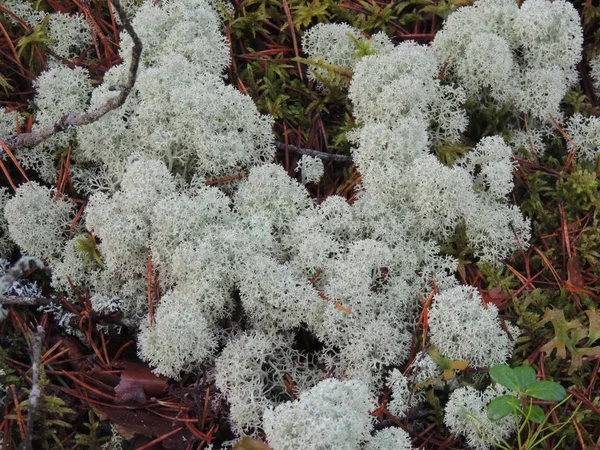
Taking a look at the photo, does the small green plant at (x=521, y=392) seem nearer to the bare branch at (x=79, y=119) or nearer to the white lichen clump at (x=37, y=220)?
the bare branch at (x=79, y=119)

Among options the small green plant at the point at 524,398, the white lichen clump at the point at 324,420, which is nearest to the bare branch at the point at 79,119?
the white lichen clump at the point at 324,420

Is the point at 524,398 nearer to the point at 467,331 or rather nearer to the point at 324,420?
the point at 467,331

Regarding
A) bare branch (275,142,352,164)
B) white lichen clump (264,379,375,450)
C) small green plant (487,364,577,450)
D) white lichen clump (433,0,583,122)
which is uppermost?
Result: white lichen clump (433,0,583,122)

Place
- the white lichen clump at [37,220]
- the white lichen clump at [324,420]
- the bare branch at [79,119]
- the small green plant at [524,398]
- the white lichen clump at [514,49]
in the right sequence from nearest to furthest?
the white lichen clump at [324,420] < the small green plant at [524,398] < the bare branch at [79,119] < the white lichen clump at [37,220] < the white lichen clump at [514,49]

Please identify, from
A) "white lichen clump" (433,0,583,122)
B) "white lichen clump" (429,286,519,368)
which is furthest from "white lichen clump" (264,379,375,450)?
Result: "white lichen clump" (433,0,583,122)

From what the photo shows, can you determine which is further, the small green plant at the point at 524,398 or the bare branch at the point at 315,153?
the bare branch at the point at 315,153

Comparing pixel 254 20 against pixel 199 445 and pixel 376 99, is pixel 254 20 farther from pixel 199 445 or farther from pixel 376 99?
pixel 199 445

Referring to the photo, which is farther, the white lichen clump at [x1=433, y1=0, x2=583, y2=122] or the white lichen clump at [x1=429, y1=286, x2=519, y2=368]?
the white lichen clump at [x1=433, y1=0, x2=583, y2=122]

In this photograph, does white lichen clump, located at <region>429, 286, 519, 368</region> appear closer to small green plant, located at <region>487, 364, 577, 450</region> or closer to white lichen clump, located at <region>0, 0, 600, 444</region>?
white lichen clump, located at <region>0, 0, 600, 444</region>

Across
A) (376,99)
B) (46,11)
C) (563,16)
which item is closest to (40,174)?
(46,11)

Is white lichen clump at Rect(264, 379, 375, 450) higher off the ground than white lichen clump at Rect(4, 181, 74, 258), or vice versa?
white lichen clump at Rect(4, 181, 74, 258)

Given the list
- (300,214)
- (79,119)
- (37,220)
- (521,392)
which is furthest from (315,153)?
(521,392)
